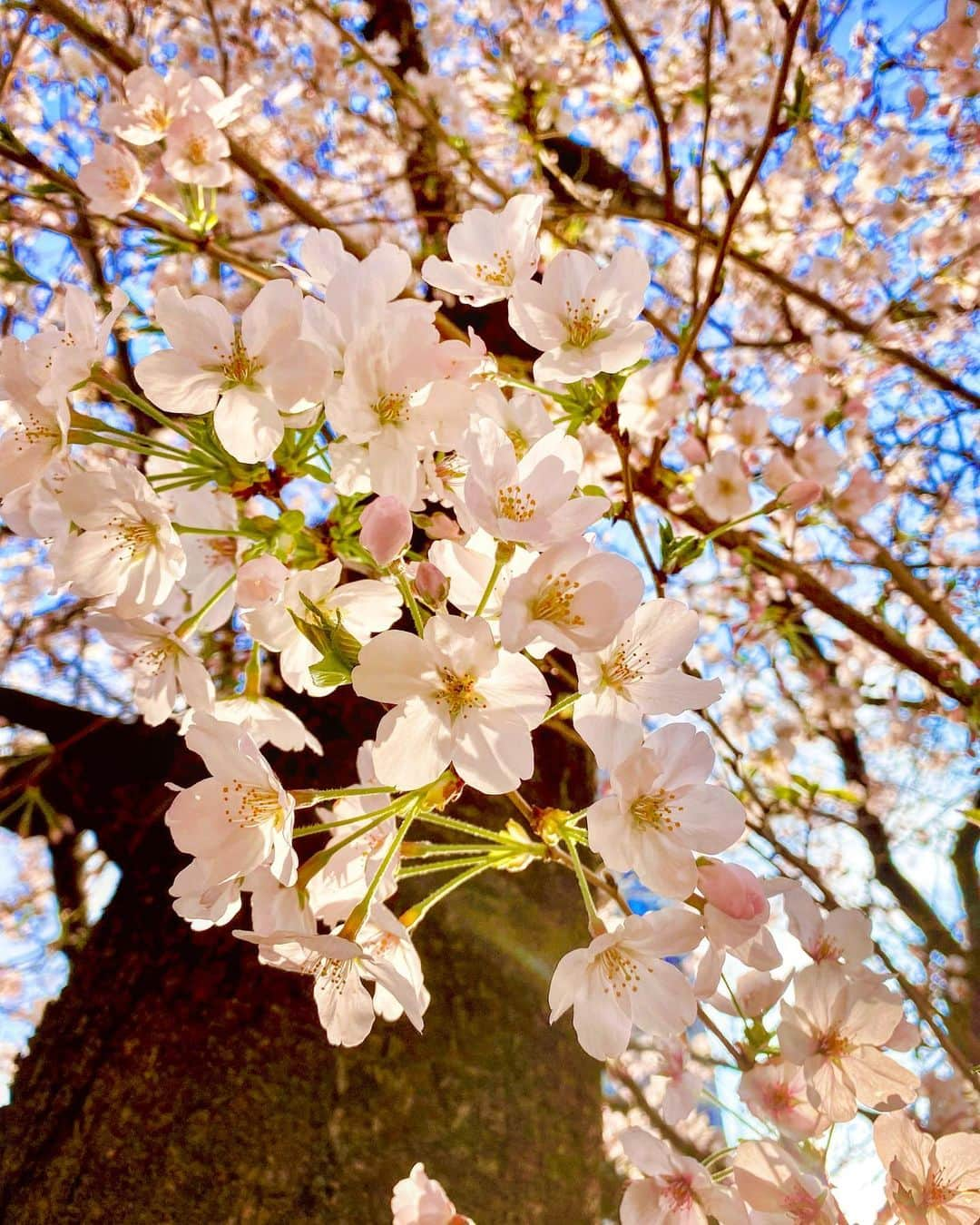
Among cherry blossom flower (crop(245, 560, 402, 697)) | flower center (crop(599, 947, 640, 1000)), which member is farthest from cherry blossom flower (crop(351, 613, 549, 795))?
flower center (crop(599, 947, 640, 1000))

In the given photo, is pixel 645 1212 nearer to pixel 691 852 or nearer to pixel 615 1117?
pixel 691 852

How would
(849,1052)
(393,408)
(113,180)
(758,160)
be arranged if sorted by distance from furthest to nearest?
(113,180) < (758,160) < (849,1052) < (393,408)

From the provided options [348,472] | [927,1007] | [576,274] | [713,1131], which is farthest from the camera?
[713,1131]

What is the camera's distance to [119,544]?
0.76 meters

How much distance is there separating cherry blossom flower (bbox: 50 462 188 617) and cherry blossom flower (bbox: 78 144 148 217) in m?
0.85

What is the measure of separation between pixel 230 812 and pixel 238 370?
14.8 inches

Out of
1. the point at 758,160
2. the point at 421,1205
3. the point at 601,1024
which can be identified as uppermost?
the point at 758,160

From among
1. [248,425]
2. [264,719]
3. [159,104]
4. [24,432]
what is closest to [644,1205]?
[264,719]

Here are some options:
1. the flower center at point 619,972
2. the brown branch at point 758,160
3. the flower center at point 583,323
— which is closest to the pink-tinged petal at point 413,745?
the flower center at point 619,972

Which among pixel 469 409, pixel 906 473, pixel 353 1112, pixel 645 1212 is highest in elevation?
pixel 906 473

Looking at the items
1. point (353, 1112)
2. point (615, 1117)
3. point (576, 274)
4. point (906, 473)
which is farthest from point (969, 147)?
point (615, 1117)

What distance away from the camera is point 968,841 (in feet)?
12.0

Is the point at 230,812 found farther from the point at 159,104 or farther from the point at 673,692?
the point at 159,104

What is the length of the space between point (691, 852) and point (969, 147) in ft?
14.9
